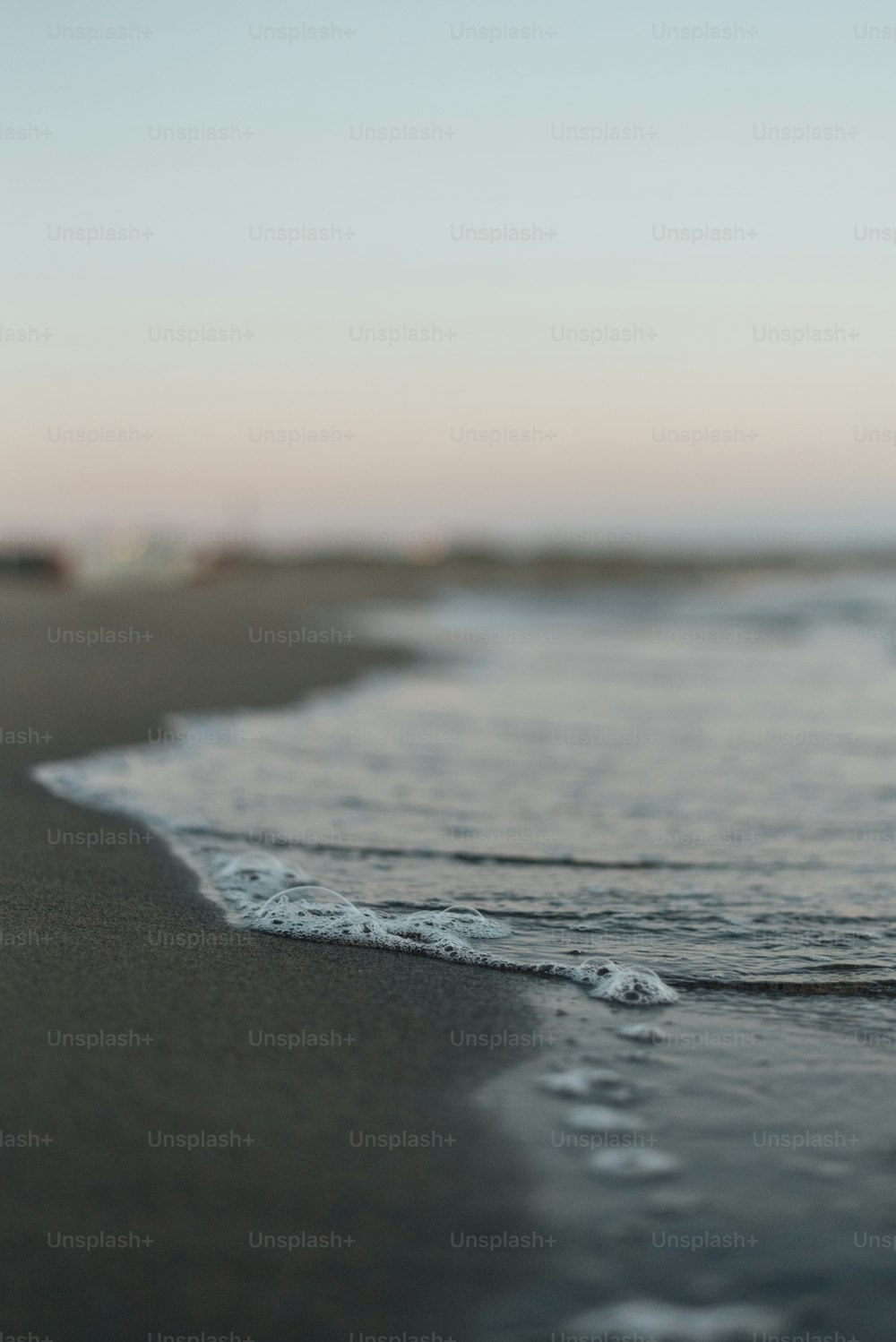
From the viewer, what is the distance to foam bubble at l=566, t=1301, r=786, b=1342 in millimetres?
2078

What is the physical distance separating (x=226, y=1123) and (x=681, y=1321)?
1.08m

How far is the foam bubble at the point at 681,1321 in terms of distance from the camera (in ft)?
6.82

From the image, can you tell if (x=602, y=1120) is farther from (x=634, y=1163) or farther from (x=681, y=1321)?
(x=681, y=1321)

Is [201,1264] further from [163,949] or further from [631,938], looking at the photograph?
[631,938]

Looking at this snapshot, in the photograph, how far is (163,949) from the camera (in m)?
3.86

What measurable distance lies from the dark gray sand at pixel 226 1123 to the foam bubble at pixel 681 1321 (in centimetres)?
17

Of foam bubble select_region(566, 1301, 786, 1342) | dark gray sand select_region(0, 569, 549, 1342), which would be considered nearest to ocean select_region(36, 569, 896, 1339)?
foam bubble select_region(566, 1301, 786, 1342)

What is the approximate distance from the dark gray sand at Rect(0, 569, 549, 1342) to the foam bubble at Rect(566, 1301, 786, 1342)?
0.56ft

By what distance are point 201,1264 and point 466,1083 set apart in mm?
916

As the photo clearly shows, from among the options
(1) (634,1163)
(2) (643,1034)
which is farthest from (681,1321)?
(2) (643,1034)

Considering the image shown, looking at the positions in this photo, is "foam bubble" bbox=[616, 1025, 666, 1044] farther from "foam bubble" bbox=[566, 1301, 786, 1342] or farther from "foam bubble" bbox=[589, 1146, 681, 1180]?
"foam bubble" bbox=[566, 1301, 786, 1342]

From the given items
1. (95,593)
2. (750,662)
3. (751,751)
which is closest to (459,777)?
(751,751)

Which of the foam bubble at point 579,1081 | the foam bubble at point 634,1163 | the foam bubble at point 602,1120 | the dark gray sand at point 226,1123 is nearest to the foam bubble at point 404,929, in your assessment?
the dark gray sand at point 226,1123

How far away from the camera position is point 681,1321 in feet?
6.93
